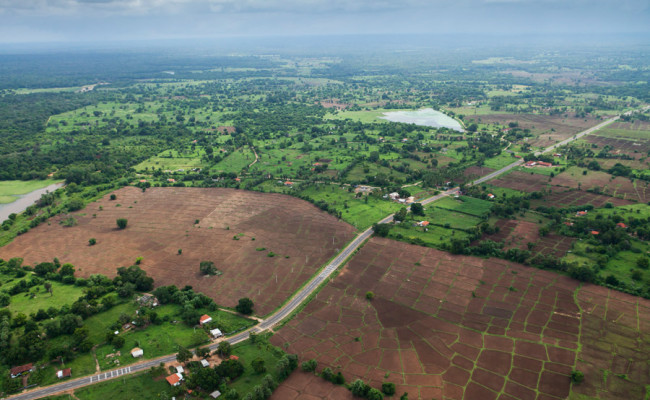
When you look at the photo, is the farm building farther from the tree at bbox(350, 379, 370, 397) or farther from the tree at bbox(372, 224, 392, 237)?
the tree at bbox(372, 224, 392, 237)

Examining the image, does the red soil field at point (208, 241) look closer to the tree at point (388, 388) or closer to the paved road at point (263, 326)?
the paved road at point (263, 326)

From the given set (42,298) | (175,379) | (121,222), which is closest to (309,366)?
(175,379)

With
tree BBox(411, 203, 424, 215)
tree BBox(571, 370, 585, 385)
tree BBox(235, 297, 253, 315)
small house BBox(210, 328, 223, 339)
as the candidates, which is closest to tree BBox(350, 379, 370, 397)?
small house BBox(210, 328, 223, 339)

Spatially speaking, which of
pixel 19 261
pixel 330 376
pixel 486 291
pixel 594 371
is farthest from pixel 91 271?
pixel 594 371

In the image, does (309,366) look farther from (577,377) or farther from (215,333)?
(577,377)

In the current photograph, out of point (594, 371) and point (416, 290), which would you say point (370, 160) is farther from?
point (594, 371)
